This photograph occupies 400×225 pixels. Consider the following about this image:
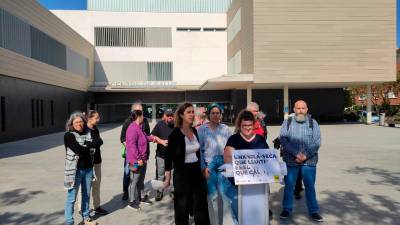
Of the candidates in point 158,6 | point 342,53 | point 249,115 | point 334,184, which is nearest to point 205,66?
point 158,6

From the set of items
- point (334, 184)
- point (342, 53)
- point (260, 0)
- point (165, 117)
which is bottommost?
point (334, 184)

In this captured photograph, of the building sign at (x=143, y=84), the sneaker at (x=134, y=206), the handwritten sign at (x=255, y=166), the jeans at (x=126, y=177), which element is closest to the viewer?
the handwritten sign at (x=255, y=166)

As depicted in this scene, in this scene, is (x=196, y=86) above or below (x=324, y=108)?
above

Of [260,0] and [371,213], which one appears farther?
[260,0]

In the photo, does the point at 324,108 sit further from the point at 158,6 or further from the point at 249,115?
the point at 249,115

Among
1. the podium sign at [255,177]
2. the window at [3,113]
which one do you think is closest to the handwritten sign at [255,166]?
the podium sign at [255,177]

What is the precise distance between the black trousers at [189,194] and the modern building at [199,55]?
56.7 feet

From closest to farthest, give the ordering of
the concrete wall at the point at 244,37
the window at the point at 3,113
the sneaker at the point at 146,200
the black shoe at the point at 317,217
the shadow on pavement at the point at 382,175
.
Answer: the black shoe at the point at 317,217 → the sneaker at the point at 146,200 → the shadow on pavement at the point at 382,175 → the window at the point at 3,113 → the concrete wall at the point at 244,37

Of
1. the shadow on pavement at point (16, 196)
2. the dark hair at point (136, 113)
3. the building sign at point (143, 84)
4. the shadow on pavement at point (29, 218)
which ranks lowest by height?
the shadow on pavement at point (16, 196)

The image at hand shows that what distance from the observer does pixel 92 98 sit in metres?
39.9

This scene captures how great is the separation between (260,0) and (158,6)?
56.8 feet

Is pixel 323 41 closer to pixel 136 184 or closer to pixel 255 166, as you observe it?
pixel 136 184

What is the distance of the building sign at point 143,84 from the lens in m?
38.4

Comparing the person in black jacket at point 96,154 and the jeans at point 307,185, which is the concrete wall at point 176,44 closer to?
the person in black jacket at point 96,154
